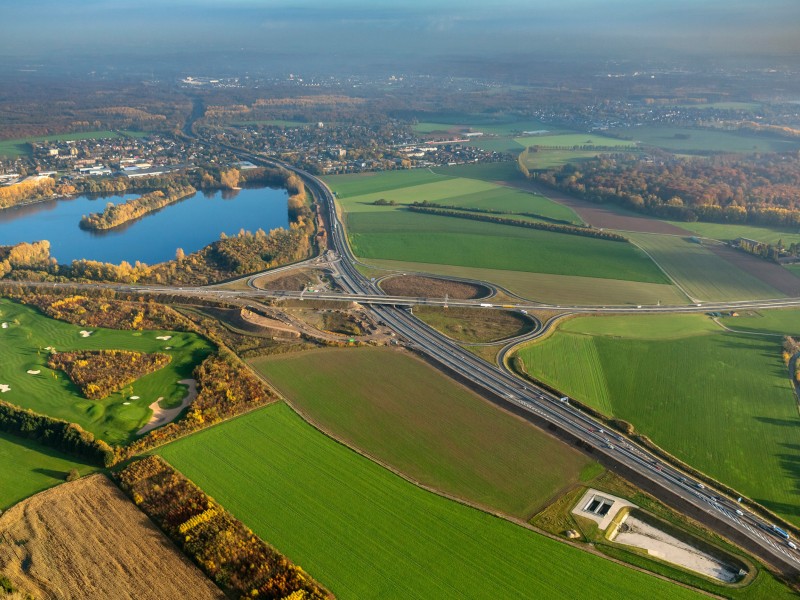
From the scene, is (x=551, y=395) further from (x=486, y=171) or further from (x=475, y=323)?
(x=486, y=171)

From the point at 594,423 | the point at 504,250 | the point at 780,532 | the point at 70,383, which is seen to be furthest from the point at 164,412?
the point at 504,250

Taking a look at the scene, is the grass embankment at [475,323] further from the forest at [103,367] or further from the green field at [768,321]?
the forest at [103,367]

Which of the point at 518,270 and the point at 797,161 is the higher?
the point at 797,161

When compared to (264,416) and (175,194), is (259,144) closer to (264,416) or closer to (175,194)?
(175,194)

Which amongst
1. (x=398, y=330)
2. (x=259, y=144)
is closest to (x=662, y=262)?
(x=398, y=330)

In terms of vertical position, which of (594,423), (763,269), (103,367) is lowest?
(103,367)

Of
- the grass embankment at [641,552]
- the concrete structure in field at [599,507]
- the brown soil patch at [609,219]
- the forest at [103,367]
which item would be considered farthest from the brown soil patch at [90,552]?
the brown soil patch at [609,219]
